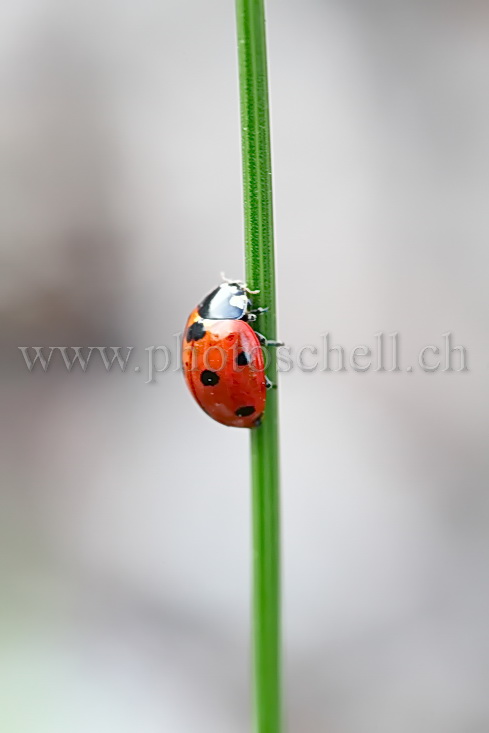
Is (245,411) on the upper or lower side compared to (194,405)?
upper

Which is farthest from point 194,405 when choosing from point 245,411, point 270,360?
point 270,360

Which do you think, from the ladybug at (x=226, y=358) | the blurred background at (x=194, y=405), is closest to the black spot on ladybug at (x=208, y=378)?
the ladybug at (x=226, y=358)

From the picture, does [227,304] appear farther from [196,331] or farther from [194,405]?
[194,405]

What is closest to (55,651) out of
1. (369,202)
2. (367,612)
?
(367,612)

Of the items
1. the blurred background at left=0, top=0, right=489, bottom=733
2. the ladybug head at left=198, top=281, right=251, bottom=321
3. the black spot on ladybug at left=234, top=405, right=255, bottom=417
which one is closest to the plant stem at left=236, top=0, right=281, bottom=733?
the black spot on ladybug at left=234, top=405, right=255, bottom=417

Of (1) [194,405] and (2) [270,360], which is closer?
(2) [270,360]

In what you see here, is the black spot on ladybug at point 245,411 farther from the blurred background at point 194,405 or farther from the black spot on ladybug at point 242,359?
the blurred background at point 194,405

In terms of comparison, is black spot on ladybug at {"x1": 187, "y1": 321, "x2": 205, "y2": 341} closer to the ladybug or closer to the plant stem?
the ladybug
